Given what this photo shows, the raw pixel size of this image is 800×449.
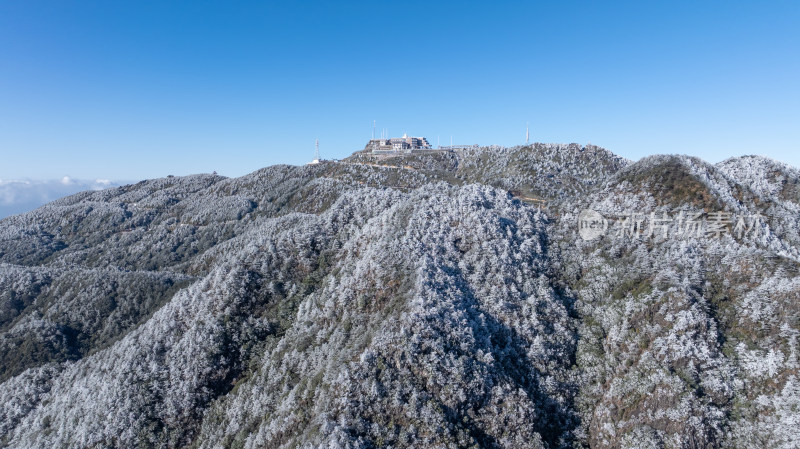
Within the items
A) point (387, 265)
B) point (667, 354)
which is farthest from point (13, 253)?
point (667, 354)

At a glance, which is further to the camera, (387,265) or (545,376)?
(387,265)

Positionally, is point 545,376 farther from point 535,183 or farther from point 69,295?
point 69,295

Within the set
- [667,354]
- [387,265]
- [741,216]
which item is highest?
[741,216]

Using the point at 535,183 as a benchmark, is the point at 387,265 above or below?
below

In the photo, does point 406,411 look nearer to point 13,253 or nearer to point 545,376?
point 545,376

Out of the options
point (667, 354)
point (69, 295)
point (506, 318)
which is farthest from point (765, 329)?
point (69, 295)

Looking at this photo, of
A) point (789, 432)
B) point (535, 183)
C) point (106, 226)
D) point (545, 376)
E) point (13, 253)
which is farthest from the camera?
point (106, 226)

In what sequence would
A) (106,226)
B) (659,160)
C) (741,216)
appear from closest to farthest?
1. (741,216)
2. (659,160)
3. (106,226)
